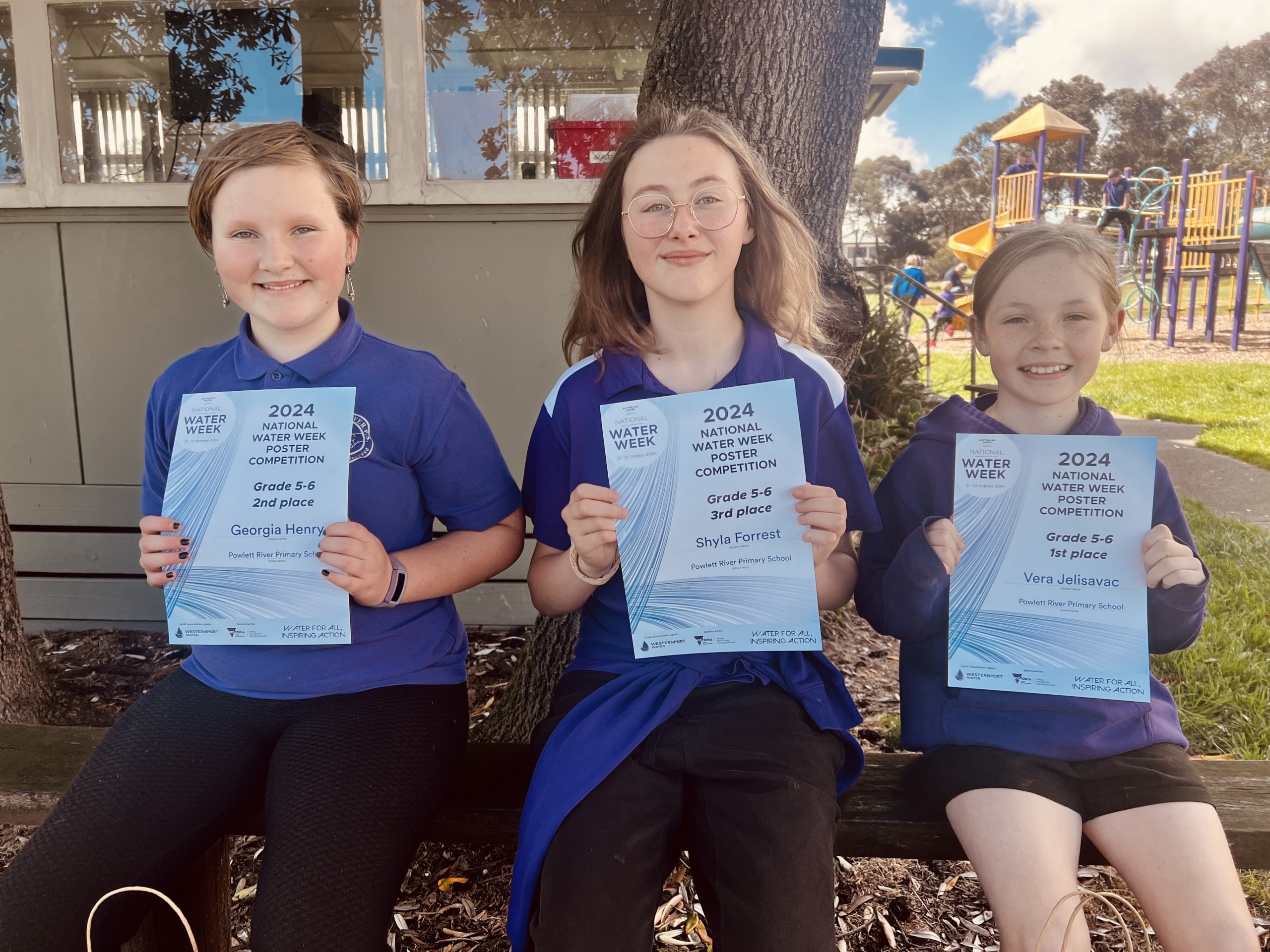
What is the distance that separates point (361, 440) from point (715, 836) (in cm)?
96

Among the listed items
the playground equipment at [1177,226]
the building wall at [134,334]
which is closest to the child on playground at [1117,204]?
the playground equipment at [1177,226]

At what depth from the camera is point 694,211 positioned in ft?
5.42

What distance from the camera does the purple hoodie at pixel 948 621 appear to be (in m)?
1.54

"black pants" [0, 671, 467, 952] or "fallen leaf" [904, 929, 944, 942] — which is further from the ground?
"black pants" [0, 671, 467, 952]

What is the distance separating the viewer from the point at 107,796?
4.74 feet

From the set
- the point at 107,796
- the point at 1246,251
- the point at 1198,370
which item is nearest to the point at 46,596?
the point at 107,796

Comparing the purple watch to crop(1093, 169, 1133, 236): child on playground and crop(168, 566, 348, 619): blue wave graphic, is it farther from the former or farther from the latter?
crop(1093, 169, 1133, 236): child on playground

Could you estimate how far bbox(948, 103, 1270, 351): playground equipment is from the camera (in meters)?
13.5

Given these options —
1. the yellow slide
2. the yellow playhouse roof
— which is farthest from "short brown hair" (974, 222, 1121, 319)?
the yellow slide

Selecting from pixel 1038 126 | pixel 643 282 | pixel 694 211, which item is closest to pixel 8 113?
pixel 643 282

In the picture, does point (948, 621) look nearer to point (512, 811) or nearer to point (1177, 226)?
point (512, 811)

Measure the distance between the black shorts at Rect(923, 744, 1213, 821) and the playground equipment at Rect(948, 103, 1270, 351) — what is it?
11184 millimetres

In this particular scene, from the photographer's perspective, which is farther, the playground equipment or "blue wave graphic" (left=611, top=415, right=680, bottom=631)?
the playground equipment

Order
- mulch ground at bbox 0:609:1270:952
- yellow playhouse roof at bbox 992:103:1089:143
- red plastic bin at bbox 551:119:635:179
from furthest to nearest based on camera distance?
yellow playhouse roof at bbox 992:103:1089:143 → red plastic bin at bbox 551:119:635:179 → mulch ground at bbox 0:609:1270:952
